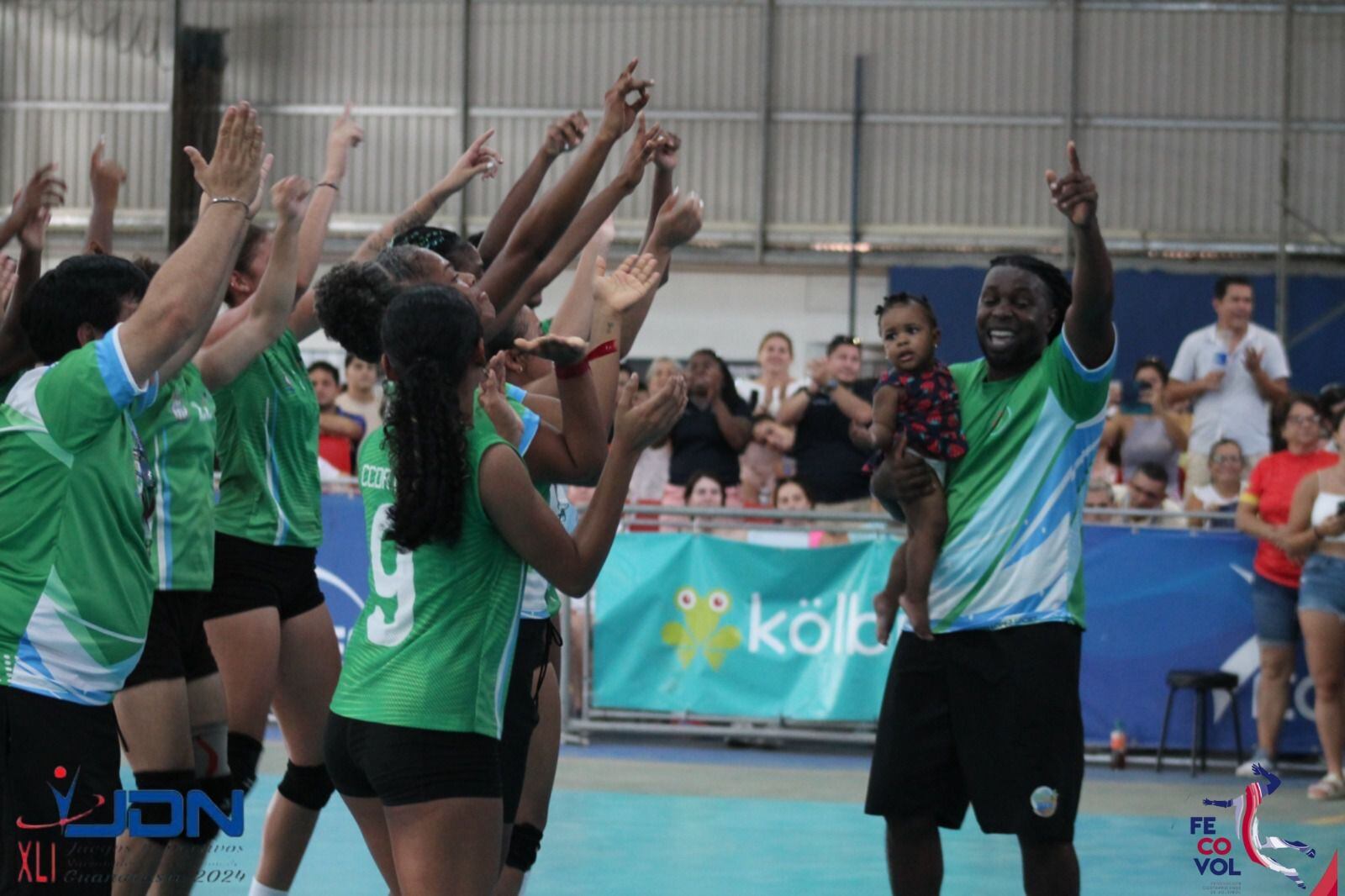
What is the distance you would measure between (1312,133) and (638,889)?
57.6 feet

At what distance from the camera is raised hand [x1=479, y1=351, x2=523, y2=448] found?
3623 millimetres

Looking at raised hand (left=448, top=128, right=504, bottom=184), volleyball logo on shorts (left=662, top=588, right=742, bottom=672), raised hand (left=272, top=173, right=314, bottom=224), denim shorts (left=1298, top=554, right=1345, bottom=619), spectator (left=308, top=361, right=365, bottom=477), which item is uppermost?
raised hand (left=448, top=128, right=504, bottom=184)

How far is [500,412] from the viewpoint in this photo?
143 inches

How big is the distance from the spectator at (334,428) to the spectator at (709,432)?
221 cm

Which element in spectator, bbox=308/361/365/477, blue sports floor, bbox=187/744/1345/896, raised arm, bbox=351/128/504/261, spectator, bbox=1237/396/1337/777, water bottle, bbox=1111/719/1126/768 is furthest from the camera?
spectator, bbox=308/361/365/477

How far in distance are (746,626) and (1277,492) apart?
310 centimetres

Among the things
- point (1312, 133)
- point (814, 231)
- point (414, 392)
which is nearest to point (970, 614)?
point (414, 392)

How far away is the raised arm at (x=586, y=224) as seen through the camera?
4344 millimetres

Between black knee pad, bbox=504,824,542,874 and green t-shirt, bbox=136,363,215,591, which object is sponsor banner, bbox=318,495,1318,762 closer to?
black knee pad, bbox=504,824,542,874

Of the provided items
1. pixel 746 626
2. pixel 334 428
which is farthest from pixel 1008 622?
pixel 334 428

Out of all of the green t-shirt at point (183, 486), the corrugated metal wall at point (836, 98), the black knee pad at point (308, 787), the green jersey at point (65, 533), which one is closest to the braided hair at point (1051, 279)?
the green t-shirt at point (183, 486)

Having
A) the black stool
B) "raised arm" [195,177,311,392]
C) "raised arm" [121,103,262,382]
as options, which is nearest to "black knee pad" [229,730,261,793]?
"raised arm" [195,177,311,392]

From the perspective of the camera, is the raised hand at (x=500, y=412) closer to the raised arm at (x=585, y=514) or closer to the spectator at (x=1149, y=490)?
the raised arm at (x=585, y=514)

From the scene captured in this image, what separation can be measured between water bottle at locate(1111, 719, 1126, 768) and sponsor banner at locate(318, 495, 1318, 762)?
0.08 m
